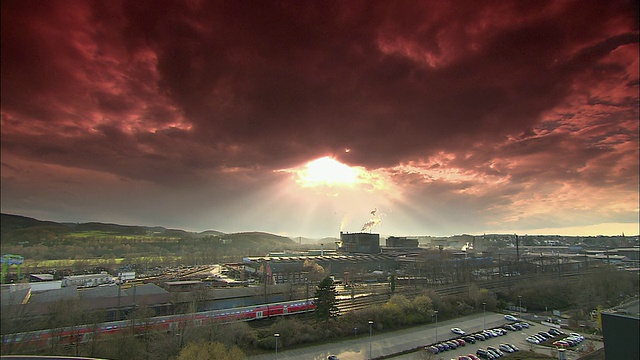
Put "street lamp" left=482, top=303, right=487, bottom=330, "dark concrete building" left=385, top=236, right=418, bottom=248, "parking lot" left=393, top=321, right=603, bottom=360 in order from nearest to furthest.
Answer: "parking lot" left=393, top=321, right=603, bottom=360, "street lamp" left=482, top=303, right=487, bottom=330, "dark concrete building" left=385, top=236, right=418, bottom=248

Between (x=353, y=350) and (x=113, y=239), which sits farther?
(x=113, y=239)

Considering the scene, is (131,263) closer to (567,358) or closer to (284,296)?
(284,296)

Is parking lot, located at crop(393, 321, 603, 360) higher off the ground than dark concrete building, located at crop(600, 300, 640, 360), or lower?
lower

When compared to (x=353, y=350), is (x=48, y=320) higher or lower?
higher

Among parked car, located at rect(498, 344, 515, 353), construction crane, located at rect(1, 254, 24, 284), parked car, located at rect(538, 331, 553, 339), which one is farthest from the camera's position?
construction crane, located at rect(1, 254, 24, 284)

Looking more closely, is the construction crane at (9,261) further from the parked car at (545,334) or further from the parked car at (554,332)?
the parked car at (554,332)

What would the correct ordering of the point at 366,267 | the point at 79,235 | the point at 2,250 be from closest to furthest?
1. the point at 366,267
2. the point at 2,250
3. the point at 79,235

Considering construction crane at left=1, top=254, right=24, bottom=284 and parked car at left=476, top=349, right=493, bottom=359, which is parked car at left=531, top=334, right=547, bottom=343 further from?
construction crane at left=1, top=254, right=24, bottom=284

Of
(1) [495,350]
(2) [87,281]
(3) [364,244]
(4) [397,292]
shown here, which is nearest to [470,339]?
(1) [495,350]

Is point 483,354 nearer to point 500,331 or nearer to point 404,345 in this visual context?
point 404,345

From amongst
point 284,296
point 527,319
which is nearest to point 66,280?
point 284,296

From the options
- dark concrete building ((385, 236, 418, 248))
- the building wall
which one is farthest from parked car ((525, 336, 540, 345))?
Result: dark concrete building ((385, 236, 418, 248))
